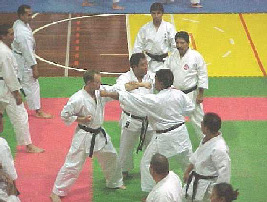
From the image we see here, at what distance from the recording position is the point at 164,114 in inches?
311

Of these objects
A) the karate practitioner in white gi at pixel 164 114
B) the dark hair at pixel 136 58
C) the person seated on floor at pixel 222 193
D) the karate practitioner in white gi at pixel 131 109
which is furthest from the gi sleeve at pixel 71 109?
the person seated on floor at pixel 222 193

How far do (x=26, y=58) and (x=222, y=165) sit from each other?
451cm

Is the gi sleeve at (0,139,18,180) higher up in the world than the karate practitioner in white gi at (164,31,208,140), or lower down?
lower down

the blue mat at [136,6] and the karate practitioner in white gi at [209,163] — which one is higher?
the blue mat at [136,6]

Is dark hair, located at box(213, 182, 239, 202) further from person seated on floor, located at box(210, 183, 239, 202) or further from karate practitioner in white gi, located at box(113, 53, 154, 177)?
karate practitioner in white gi, located at box(113, 53, 154, 177)

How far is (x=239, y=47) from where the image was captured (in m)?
14.1

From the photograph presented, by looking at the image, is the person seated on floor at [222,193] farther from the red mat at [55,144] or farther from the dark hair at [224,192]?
the red mat at [55,144]

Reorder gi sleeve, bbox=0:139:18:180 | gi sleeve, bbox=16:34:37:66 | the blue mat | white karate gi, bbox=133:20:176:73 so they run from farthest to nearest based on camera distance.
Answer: the blue mat → white karate gi, bbox=133:20:176:73 → gi sleeve, bbox=16:34:37:66 → gi sleeve, bbox=0:139:18:180

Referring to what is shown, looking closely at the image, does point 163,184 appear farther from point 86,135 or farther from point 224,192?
point 86,135

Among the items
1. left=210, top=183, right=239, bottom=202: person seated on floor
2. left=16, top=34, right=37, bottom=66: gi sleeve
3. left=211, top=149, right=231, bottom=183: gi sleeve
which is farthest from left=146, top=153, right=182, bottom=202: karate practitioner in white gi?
left=16, top=34, right=37, bottom=66: gi sleeve

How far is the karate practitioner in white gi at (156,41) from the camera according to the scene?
10.5m

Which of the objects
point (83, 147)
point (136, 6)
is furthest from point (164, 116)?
point (136, 6)

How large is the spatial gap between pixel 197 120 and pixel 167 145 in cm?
175

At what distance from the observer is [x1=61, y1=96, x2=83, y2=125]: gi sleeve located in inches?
316
